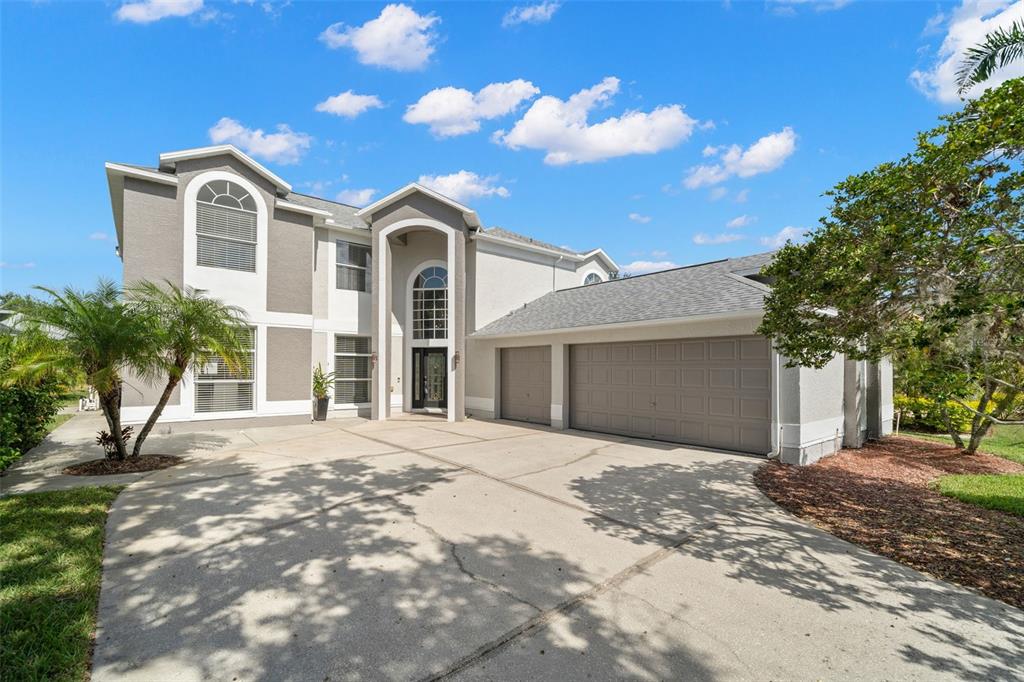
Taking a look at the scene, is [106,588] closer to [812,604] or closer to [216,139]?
[812,604]

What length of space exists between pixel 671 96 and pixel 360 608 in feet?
34.7

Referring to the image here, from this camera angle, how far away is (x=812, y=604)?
3578 millimetres

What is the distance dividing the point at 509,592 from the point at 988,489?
324 inches

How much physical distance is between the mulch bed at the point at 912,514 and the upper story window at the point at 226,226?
13.8m

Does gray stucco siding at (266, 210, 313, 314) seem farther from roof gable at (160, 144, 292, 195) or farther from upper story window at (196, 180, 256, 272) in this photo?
roof gable at (160, 144, 292, 195)

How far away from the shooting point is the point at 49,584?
3.62 metres

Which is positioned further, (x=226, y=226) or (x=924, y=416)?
(x=924, y=416)

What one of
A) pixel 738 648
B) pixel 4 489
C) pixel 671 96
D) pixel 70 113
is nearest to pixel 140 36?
pixel 70 113

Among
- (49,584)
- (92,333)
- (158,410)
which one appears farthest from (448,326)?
(49,584)

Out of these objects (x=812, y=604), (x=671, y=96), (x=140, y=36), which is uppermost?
(x=140, y=36)

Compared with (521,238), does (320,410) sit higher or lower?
lower

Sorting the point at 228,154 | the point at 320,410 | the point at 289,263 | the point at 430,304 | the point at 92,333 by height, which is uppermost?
the point at 228,154

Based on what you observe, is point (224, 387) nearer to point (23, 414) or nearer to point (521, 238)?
point (23, 414)

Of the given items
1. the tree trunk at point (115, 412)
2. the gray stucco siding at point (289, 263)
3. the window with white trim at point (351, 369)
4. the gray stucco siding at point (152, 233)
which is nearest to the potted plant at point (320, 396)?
the window with white trim at point (351, 369)
